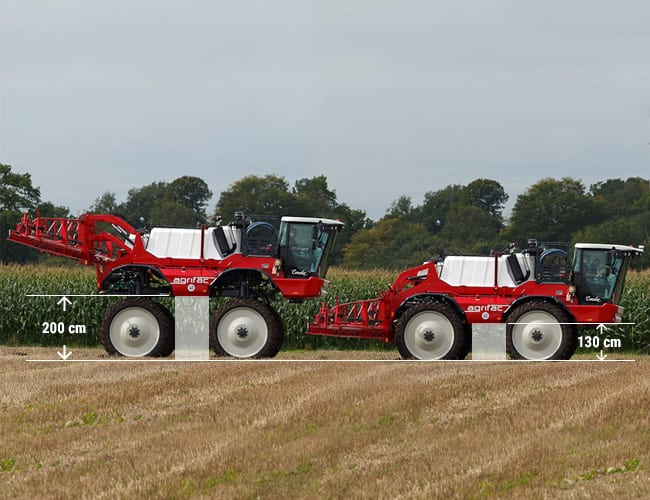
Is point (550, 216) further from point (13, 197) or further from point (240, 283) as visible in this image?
point (240, 283)

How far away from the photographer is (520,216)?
46438mm

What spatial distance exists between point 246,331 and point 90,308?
9580 mm

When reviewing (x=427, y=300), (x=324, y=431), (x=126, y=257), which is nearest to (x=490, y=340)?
(x=427, y=300)

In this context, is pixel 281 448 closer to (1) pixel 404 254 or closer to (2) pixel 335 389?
(2) pixel 335 389

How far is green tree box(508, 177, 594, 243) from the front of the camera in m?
44.5

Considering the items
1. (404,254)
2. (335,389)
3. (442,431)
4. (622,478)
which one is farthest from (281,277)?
(404,254)

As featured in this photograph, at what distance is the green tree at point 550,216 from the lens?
4447 cm

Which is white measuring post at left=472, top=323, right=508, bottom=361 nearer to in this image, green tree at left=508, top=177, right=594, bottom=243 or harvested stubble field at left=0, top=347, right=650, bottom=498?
harvested stubble field at left=0, top=347, right=650, bottom=498

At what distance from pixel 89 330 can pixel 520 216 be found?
25.8 metres

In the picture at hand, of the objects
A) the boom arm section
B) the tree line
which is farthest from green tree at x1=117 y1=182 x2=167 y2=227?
the boom arm section

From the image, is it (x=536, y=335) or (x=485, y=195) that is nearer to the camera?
(x=536, y=335)

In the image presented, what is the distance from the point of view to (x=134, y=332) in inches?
680

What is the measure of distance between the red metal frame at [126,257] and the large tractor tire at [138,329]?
506 mm

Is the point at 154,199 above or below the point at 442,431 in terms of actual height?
above
